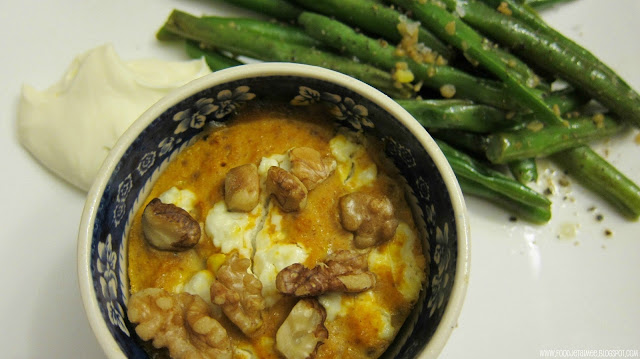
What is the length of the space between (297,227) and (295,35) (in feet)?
3.02

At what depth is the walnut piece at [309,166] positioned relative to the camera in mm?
1441

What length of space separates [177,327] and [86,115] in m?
0.96

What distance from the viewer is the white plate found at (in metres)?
1.81

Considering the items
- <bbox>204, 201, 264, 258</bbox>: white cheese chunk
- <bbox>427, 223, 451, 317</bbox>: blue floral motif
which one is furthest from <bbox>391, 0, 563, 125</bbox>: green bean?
<bbox>204, 201, 264, 258</bbox>: white cheese chunk

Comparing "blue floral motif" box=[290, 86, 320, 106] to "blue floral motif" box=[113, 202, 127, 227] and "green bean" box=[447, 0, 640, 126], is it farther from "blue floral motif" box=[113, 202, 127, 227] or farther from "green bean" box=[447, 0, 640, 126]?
"green bean" box=[447, 0, 640, 126]

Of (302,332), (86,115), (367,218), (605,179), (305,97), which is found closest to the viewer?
(302,332)

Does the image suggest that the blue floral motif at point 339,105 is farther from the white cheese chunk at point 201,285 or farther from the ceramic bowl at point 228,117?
the white cheese chunk at point 201,285

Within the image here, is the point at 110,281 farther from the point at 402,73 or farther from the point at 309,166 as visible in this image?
the point at 402,73

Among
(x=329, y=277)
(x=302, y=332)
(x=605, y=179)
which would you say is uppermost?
(x=605, y=179)

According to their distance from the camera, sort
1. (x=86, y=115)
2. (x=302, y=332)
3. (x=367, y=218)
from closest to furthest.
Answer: (x=302, y=332)
(x=367, y=218)
(x=86, y=115)

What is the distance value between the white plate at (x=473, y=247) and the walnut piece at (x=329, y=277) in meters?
0.67

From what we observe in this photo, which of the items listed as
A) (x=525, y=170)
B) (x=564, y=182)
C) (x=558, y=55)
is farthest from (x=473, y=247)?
(x=558, y=55)

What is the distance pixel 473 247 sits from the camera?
198 cm

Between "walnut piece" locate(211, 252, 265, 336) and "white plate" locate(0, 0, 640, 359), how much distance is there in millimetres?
Answer: 736
